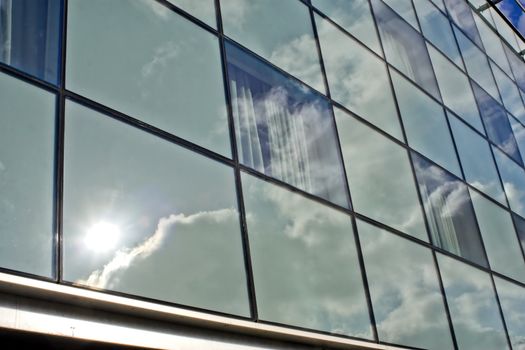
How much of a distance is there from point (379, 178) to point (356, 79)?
188cm

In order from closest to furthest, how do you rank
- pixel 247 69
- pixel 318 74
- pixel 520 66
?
1. pixel 247 69
2. pixel 318 74
3. pixel 520 66

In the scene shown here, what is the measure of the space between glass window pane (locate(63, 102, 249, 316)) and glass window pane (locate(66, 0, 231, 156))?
31cm

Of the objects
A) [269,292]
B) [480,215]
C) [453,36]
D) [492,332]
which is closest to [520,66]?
[453,36]

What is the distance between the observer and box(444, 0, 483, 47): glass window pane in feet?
54.5

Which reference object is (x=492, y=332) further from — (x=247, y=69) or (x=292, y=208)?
(x=247, y=69)

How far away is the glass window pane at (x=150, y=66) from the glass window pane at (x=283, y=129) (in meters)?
0.41

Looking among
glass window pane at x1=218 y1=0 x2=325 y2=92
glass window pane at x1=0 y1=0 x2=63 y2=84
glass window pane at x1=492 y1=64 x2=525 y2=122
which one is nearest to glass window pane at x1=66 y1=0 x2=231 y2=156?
glass window pane at x1=0 y1=0 x2=63 y2=84

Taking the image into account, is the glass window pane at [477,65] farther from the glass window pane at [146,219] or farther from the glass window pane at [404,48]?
the glass window pane at [146,219]

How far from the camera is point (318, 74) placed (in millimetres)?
9742

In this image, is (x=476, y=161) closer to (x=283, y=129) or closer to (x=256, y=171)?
(x=283, y=129)

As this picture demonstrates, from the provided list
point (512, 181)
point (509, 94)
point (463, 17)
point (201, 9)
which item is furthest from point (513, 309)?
point (463, 17)

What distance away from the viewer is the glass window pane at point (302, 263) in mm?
6898

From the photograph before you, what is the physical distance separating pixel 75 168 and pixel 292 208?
308 centimetres

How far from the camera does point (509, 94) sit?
17906 millimetres
